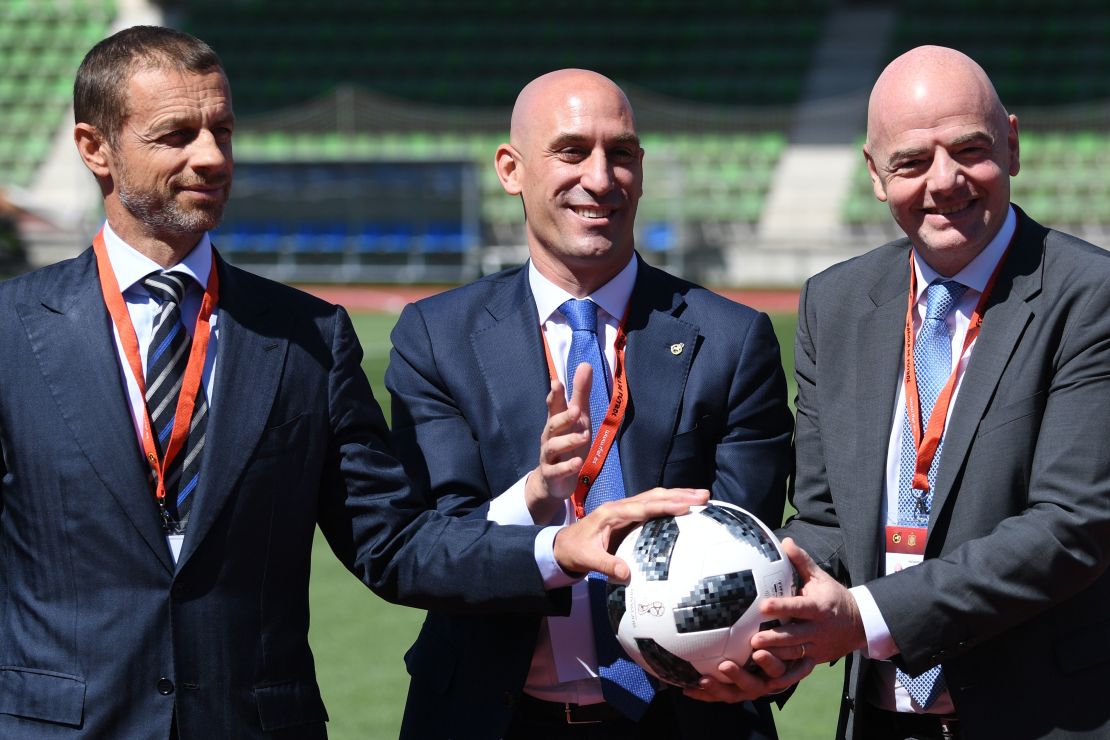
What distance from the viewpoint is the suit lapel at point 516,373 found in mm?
3320

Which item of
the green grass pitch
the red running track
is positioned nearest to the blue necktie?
the green grass pitch

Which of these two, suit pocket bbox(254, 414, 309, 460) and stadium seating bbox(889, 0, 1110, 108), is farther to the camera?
stadium seating bbox(889, 0, 1110, 108)

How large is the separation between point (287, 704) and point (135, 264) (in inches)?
38.9

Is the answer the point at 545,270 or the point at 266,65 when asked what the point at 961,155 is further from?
the point at 266,65

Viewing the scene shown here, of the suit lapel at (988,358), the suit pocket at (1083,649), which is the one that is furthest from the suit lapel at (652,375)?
the suit pocket at (1083,649)

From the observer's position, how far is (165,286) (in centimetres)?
309

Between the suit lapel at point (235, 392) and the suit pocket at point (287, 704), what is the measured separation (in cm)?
34

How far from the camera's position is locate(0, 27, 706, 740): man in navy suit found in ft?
9.65

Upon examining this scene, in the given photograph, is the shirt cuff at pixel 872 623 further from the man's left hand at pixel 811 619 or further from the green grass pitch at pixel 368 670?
the green grass pitch at pixel 368 670

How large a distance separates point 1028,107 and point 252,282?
89.4ft

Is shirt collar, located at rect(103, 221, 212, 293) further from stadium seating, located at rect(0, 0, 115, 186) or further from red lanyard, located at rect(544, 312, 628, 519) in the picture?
stadium seating, located at rect(0, 0, 115, 186)

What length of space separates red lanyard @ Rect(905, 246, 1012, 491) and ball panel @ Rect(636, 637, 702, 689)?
2.18 feet

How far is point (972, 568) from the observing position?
297cm

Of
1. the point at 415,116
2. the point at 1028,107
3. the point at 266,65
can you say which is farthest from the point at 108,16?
the point at 1028,107
